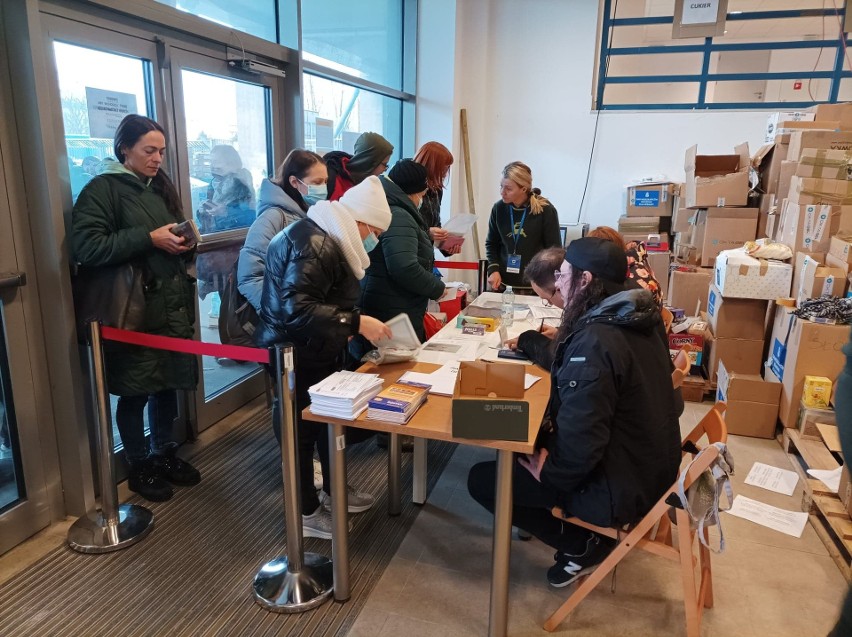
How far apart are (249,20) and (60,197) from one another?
185 centimetres

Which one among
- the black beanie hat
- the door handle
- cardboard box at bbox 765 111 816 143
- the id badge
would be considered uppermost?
cardboard box at bbox 765 111 816 143

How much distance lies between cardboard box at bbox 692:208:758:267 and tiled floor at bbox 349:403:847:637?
2.44 meters

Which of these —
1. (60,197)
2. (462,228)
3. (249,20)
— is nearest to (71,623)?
(60,197)

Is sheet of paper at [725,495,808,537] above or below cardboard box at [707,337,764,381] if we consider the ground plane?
below

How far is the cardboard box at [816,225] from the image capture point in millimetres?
3391

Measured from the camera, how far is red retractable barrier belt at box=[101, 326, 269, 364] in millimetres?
2031

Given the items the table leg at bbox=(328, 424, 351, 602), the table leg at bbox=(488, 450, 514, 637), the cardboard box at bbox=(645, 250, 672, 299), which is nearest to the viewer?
the table leg at bbox=(488, 450, 514, 637)

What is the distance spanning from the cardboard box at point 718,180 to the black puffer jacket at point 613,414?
10.2ft

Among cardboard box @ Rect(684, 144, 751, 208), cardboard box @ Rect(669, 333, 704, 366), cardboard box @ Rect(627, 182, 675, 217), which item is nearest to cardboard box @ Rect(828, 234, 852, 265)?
cardboard box @ Rect(669, 333, 704, 366)

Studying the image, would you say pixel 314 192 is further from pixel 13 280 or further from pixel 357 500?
pixel 357 500

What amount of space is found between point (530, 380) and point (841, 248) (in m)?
2.19

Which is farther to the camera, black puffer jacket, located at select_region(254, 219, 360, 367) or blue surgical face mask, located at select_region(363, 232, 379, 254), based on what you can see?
blue surgical face mask, located at select_region(363, 232, 379, 254)

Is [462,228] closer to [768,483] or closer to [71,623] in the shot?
[768,483]

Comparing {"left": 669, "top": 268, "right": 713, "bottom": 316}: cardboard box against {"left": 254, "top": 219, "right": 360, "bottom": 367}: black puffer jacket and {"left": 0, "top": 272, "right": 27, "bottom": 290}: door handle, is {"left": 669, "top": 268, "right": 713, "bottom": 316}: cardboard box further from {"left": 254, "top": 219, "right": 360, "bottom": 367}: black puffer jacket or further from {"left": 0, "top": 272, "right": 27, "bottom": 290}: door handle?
{"left": 0, "top": 272, "right": 27, "bottom": 290}: door handle
